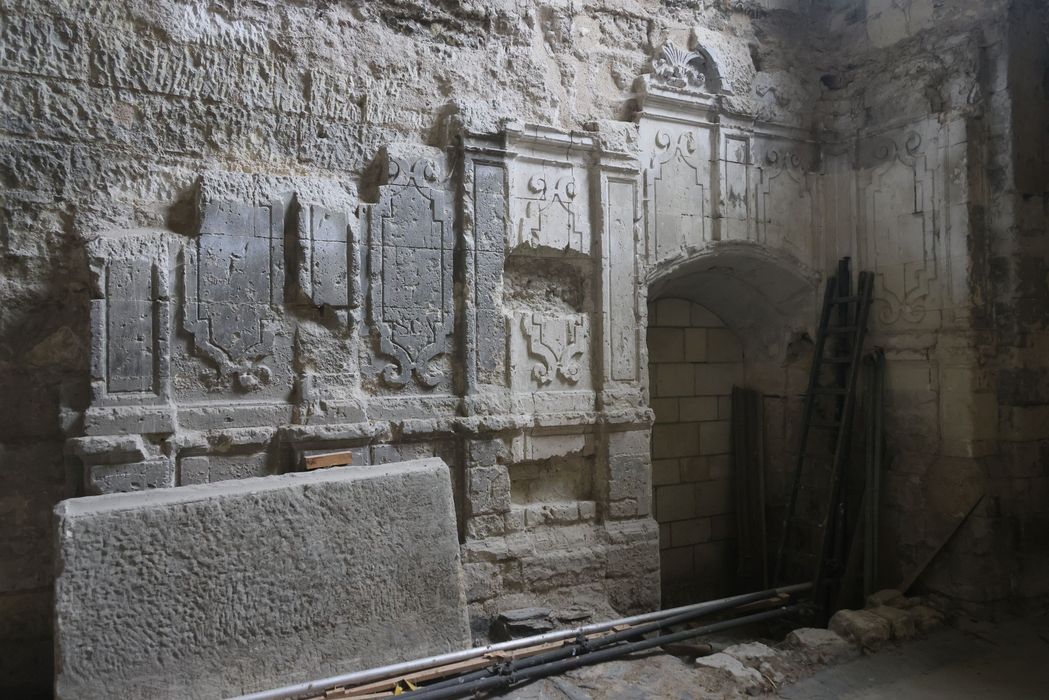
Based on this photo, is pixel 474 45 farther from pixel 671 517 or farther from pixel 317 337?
pixel 671 517

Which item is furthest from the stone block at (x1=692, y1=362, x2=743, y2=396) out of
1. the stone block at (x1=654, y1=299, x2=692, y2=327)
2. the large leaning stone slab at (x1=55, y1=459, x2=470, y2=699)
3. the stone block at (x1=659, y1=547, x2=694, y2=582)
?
the large leaning stone slab at (x1=55, y1=459, x2=470, y2=699)

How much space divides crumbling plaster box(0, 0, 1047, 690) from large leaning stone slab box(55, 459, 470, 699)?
46 cm

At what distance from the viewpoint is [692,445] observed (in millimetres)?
6180

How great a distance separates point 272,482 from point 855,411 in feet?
13.7

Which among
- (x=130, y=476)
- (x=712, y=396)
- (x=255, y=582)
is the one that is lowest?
(x=255, y=582)

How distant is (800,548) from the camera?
5789 mm

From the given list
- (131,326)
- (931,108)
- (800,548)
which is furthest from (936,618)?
(131,326)

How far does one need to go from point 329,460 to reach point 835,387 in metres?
3.83

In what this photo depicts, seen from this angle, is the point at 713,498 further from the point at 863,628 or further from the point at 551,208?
the point at 551,208

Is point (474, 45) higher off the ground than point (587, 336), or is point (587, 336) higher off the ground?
point (474, 45)

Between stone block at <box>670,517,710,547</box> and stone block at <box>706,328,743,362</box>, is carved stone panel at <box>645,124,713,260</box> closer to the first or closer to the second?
stone block at <box>706,328,743,362</box>

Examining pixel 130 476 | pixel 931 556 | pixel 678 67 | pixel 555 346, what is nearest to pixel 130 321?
pixel 130 476

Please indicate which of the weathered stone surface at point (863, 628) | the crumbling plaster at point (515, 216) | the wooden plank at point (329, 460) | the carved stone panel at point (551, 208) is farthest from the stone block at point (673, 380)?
the wooden plank at point (329, 460)

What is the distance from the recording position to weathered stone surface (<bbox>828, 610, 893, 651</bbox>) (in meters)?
4.30
